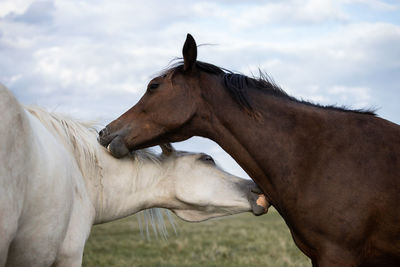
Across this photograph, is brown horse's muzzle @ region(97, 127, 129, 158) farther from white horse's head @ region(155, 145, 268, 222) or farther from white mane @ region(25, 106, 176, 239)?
white horse's head @ region(155, 145, 268, 222)

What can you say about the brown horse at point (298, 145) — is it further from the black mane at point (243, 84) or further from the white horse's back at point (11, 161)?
the white horse's back at point (11, 161)

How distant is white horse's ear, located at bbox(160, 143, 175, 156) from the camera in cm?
473

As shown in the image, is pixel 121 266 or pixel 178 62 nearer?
pixel 178 62

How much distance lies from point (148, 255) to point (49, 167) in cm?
709

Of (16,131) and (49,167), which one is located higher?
(16,131)

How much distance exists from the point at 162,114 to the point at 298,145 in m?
1.09

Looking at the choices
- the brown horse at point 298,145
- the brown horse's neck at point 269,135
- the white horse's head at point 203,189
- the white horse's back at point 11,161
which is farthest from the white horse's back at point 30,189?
the brown horse's neck at point 269,135

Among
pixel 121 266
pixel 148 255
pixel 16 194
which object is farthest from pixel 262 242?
pixel 16 194

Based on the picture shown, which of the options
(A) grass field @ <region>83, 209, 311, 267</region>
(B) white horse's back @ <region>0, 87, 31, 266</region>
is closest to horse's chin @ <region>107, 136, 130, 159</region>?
(B) white horse's back @ <region>0, 87, 31, 266</region>

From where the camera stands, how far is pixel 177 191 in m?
4.61

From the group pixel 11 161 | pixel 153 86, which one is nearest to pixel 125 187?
pixel 153 86

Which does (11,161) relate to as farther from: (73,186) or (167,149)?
(167,149)

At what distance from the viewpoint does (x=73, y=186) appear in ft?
12.4

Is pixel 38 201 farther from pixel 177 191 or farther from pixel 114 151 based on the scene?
pixel 177 191
